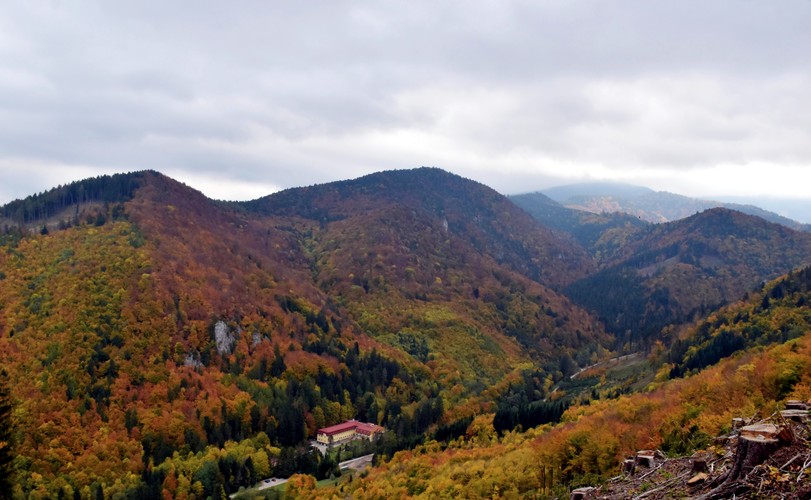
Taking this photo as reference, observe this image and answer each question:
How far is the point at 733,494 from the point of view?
1816 cm

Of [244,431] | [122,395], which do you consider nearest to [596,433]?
[244,431]

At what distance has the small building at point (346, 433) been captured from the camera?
12812cm

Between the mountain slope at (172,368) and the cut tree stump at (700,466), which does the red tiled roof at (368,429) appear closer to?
the mountain slope at (172,368)

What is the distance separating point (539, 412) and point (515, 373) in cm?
9800

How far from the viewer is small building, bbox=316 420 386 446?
12812 centimetres

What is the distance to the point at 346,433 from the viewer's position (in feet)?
431

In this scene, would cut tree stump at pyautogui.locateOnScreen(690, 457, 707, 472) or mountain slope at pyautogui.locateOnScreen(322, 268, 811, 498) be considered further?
mountain slope at pyautogui.locateOnScreen(322, 268, 811, 498)

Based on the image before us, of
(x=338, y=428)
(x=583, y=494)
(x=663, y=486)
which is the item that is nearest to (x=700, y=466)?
(x=663, y=486)

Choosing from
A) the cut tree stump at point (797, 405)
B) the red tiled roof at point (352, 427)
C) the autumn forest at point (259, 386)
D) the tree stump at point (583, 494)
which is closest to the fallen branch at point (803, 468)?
the cut tree stump at point (797, 405)

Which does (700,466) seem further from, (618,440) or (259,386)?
(259,386)

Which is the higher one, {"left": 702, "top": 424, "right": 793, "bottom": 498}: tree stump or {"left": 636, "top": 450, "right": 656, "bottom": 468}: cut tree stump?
{"left": 702, "top": 424, "right": 793, "bottom": 498}: tree stump

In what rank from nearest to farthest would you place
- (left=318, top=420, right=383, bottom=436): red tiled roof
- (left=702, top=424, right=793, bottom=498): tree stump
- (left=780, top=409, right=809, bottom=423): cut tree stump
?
(left=702, top=424, right=793, bottom=498): tree stump < (left=780, top=409, right=809, bottom=423): cut tree stump < (left=318, top=420, right=383, bottom=436): red tiled roof

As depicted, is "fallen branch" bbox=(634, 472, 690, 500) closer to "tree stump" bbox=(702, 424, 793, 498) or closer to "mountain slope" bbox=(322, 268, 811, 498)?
"mountain slope" bbox=(322, 268, 811, 498)

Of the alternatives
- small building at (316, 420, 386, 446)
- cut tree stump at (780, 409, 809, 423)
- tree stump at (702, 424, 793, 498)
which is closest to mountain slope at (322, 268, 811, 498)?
tree stump at (702, 424, 793, 498)
